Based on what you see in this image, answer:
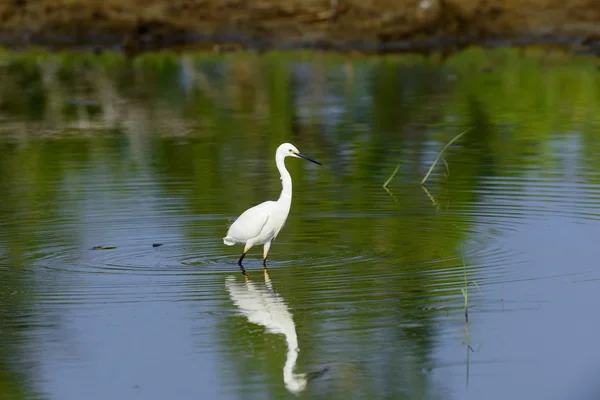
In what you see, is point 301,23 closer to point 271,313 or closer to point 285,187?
point 285,187

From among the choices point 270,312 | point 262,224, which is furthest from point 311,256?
point 270,312

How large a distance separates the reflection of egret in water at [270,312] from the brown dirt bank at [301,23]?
25.5m

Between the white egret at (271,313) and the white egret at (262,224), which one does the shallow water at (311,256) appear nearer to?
the white egret at (271,313)

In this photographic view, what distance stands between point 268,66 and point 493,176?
63.0 ft

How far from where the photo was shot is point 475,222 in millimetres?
12961

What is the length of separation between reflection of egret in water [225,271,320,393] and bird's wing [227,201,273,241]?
16.2 inches

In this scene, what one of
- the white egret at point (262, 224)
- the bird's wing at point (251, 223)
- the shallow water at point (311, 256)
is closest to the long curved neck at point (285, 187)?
the white egret at point (262, 224)

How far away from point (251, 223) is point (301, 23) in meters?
28.4

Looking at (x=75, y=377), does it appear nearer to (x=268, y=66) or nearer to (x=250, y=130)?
(x=250, y=130)

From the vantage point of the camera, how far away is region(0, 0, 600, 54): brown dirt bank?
3725cm

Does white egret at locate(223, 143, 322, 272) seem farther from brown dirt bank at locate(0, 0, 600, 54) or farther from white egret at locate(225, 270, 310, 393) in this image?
brown dirt bank at locate(0, 0, 600, 54)

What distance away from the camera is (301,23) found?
128ft

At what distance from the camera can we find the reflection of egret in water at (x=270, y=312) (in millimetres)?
7923

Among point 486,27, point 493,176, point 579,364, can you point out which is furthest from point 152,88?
point 579,364
